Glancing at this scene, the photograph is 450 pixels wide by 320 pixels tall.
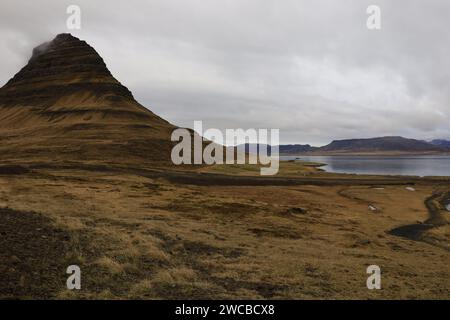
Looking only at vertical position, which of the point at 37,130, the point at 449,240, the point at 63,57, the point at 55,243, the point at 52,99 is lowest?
the point at 449,240

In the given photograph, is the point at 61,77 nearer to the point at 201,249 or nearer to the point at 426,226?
the point at 426,226

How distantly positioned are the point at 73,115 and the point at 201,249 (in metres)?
110

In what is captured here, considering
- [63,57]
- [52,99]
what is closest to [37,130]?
[52,99]

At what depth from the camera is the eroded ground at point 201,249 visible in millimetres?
12719

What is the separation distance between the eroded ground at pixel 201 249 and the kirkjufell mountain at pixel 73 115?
50933mm

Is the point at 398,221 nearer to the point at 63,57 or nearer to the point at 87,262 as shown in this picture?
the point at 87,262

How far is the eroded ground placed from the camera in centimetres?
1272

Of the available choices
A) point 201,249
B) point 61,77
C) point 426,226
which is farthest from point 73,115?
point 201,249

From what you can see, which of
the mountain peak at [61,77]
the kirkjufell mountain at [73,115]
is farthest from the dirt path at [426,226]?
the mountain peak at [61,77]

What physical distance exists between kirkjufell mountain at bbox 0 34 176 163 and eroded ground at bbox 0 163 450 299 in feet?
167

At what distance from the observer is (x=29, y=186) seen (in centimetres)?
3872

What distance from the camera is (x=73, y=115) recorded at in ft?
383
